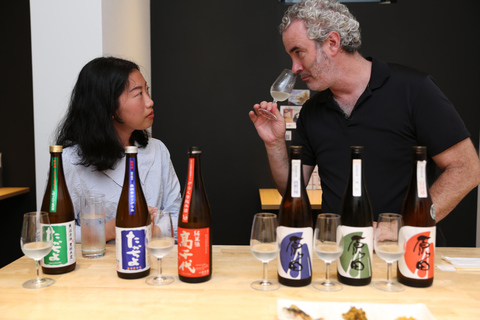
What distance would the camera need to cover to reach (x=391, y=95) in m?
1.74

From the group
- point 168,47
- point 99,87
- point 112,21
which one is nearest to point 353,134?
point 99,87

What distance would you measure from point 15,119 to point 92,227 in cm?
215

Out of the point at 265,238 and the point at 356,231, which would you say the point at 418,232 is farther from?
the point at 265,238

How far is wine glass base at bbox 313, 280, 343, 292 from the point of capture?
1.04 meters

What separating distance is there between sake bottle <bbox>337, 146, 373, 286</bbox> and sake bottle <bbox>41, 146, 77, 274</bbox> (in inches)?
29.0

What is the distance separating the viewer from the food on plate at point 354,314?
0.87m

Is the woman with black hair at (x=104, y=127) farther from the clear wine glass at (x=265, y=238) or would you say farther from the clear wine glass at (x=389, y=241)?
the clear wine glass at (x=389, y=241)

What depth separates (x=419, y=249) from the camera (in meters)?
1.02

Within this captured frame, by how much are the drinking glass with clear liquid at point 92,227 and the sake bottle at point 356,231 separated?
737 mm

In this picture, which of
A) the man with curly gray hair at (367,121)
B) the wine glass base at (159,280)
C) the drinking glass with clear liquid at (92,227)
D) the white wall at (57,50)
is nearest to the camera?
the wine glass base at (159,280)

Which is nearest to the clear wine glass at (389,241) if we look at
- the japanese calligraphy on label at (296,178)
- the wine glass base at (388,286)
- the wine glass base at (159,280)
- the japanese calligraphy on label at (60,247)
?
the wine glass base at (388,286)

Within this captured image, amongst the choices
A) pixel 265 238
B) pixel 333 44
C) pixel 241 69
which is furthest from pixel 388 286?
pixel 241 69

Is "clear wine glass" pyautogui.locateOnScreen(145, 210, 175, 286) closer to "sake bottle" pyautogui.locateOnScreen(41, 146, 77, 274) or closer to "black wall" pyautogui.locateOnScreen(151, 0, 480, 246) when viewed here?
"sake bottle" pyautogui.locateOnScreen(41, 146, 77, 274)

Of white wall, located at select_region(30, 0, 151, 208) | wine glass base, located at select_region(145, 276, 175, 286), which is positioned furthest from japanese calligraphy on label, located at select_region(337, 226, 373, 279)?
white wall, located at select_region(30, 0, 151, 208)
